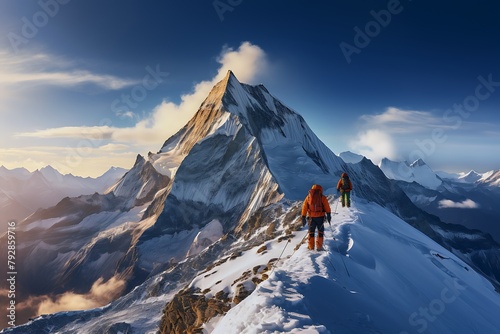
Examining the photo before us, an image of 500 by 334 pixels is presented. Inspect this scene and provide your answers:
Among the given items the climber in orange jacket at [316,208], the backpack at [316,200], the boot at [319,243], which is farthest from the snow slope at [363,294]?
the backpack at [316,200]

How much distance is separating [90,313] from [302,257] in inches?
2429

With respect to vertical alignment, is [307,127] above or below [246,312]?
above

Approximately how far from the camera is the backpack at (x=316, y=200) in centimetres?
1842

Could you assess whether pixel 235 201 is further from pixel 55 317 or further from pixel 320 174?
pixel 55 317

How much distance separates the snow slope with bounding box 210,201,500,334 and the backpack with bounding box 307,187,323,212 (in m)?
2.40

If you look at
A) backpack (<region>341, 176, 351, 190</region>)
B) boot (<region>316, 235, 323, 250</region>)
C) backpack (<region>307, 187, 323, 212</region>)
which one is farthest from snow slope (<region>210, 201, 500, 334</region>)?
backpack (<region>341, 176, 351, 190</region>)

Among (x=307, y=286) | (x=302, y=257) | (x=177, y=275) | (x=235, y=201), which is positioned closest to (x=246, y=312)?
(x=307, y=286)

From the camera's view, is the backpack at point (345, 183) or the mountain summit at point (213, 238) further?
the backpack at point (345, 183)

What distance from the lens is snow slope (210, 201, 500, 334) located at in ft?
38.0

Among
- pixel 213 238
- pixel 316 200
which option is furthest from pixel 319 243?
pixel 213 238

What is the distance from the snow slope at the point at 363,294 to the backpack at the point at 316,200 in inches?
94.6

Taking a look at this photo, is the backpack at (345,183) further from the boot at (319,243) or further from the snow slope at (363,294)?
the boot at (319,243)

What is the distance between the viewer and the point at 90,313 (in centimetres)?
6469

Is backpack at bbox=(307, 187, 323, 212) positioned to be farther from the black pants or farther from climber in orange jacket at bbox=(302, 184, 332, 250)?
the black pants
